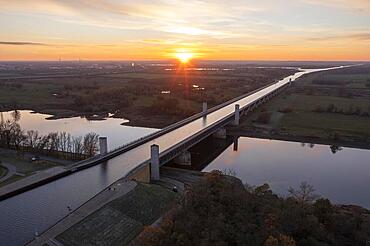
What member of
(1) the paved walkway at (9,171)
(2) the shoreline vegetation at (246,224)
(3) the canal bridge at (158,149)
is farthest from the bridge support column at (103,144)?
(2) the shoreline vegetation at (246,224)

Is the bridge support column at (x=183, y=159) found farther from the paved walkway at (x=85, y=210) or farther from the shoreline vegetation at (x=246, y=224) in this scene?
the shoreline vegetation at (x=246, y=224)

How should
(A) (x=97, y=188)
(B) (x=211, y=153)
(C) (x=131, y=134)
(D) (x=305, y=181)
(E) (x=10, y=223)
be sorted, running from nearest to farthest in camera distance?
(E) (x=10, y=223)
(A) (x=97, y=188)
(D) (x=305, y=181)
(B) (x=211, y=153)
(C) (x=131, y=134)

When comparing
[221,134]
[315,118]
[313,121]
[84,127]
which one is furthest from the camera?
[315,118]

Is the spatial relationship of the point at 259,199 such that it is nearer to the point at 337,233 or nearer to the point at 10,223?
the point at 337,233

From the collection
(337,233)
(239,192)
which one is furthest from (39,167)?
(337,233)

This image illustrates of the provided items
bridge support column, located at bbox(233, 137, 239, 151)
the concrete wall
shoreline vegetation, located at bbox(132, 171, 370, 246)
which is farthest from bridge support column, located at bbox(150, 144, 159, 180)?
bridge support column, located at bbox(233, 137, 239, 151)

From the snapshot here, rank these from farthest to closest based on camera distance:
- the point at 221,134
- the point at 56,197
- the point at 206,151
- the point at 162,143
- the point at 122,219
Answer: the point at 221,134
the point at 206,151
the point at 162,143
the point at 56,197
the point at 122,219

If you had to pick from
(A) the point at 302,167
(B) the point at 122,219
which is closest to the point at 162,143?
(A) the point at 302,167

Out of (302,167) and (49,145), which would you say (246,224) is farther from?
(49,145)
